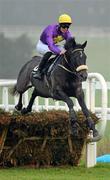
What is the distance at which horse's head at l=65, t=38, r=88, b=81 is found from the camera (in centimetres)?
1029

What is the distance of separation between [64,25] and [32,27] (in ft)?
14.9

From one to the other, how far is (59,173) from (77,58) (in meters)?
1.61

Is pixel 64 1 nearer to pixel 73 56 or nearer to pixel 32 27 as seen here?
pixel 32 27

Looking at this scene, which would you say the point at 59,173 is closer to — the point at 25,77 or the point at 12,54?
the point at 25,77

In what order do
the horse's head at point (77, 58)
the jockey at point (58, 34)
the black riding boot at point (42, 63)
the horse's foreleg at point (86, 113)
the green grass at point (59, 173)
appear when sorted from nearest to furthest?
1. the horse's head at point (77, 58)
2. the green grass at point (59, 173)
3. the horse's foreleg at point (86, 113)
4. the jockey at point (58, 34)
5. the black riding boot at point (42, 63)

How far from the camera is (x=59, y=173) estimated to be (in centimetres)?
1101

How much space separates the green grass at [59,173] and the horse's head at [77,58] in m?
1.28

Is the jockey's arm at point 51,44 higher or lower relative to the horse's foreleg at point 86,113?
higher

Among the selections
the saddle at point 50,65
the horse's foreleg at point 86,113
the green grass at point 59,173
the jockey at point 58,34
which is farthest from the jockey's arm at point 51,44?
the green grass at point 59,173

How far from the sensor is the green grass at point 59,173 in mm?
10422

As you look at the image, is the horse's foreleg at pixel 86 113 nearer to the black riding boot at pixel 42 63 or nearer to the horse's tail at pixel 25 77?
the black riding boot at pixel 42 63

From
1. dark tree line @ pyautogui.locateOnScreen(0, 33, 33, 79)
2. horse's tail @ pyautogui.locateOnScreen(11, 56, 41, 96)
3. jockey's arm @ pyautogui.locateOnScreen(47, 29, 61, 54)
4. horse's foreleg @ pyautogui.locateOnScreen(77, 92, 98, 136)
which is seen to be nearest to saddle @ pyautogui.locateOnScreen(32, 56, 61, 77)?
jockey's arm @ pyautogui.locateOnScreen(47, 29, 61, 54)

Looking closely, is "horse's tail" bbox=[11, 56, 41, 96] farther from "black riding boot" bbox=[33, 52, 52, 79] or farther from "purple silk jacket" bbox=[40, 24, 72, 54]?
"purple silk jacket" bbox=[40, 24, 72, 54]

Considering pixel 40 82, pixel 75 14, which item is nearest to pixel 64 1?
pixel 75 14
